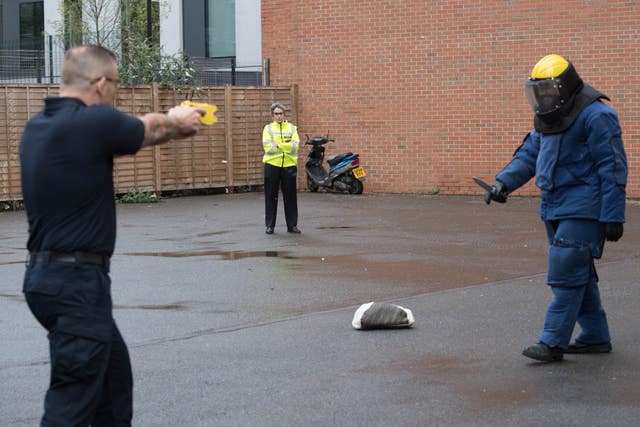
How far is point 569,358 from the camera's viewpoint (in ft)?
25.1

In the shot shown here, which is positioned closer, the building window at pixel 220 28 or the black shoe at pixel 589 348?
the black shoe at pixel 589 348

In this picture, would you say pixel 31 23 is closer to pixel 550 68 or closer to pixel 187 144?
pixel 187 144

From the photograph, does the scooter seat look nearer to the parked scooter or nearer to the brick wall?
the parked scooter

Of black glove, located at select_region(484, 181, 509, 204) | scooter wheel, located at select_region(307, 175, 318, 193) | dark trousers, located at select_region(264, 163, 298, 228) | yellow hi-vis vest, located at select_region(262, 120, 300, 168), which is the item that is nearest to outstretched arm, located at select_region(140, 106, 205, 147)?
black glove, located at select_region(484, 181, 509, 204)

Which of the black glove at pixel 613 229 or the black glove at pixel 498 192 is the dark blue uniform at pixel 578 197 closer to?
the black glove at pixel 613 229

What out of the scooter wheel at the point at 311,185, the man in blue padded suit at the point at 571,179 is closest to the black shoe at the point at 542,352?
the man in blue padded suit at the point at 571,179

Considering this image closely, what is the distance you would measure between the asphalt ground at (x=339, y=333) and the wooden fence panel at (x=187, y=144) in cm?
530

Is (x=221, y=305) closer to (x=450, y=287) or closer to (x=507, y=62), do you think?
(x=450, y=287)

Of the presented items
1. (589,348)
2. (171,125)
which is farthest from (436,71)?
(171,125)

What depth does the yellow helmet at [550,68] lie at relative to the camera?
291 inches

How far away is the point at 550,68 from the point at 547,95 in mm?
188

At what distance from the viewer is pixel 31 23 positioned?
123ft

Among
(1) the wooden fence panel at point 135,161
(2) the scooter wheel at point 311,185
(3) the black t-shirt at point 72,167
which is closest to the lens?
(3) the black t-shirt at point 72,167

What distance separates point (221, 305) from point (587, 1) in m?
13.6
